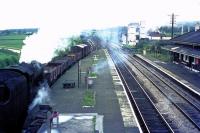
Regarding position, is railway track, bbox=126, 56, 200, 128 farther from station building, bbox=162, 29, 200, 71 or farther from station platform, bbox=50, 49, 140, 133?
station building, bbox=162, 29, 200, 71

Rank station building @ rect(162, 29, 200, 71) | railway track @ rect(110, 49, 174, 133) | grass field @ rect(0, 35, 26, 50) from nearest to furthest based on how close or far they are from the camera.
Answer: railway track @ rect(110, 49, 174, 133)
station building @ rect(162, 29, 200, 71)
grass field @ rect(0, 35, 26, 50)

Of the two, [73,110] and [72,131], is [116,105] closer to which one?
[73,110]

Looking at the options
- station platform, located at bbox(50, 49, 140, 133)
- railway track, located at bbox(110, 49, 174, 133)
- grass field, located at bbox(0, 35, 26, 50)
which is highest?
grass field, located at bbox(0, 35, 26, 50)

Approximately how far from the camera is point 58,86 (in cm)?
3334

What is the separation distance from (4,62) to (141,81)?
1503 cm

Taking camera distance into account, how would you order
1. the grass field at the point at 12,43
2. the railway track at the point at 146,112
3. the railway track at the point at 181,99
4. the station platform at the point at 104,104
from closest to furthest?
the station platform at the point at 104,104
the railway track at the point at 146,112
the railway track at the point at 181,99
the grass field at the point at 12,43

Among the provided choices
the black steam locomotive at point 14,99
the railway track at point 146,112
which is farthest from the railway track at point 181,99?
the black steam locomotive at point 14,99

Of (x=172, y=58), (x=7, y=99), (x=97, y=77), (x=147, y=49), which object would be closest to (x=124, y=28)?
(x=147, y=49)

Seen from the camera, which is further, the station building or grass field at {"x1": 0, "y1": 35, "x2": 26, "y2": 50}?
grass field at {"x1": 0, "y1": 35, "x2": 26, "y2": 50}

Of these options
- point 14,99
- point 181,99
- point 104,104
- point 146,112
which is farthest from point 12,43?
point 14,99

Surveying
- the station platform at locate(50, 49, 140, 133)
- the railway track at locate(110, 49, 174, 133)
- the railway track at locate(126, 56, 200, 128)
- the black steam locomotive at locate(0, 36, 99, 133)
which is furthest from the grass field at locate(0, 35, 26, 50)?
the black steam locomotive at locate(0, 36, 99, 133)

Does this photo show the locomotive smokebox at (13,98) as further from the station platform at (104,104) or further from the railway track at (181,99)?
the railway track at (181,99)

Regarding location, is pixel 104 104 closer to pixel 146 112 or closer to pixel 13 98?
pixel 146 112

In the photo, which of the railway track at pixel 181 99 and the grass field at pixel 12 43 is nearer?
the railway track at pixel 181 99
